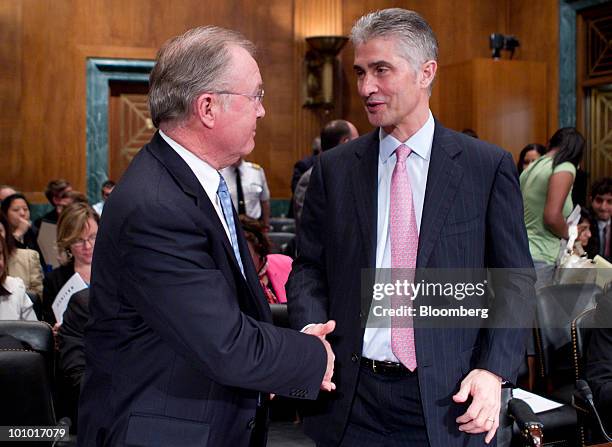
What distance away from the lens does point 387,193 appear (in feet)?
6.86

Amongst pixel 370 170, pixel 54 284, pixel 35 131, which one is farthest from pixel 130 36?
pixel 370 170

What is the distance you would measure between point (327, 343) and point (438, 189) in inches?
17.5

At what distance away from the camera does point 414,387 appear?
199 cm

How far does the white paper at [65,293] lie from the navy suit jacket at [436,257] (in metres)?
1.96

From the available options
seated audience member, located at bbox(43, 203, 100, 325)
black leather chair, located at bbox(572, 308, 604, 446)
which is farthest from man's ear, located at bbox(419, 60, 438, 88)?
seated audience member, located at bbox(43, 203, 100, 325)

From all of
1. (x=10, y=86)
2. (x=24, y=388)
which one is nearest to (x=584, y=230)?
(x=24, y=388)

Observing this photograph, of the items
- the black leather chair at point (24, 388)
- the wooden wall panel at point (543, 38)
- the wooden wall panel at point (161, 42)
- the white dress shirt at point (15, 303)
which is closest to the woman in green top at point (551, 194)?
the white dress shirt at point (15, 303)

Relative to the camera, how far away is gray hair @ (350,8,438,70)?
2.04 m

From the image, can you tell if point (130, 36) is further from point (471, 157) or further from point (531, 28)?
point (471, 157)

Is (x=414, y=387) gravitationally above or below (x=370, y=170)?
below

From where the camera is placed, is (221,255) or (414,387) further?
(414,387)

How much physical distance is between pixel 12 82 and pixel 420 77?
313 inches

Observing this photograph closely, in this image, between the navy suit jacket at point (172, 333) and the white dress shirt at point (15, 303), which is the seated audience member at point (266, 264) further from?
the navy suit jacket at point (172, 333)

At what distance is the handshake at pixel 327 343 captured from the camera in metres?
1.87
